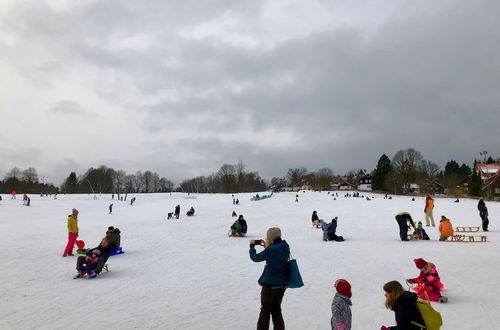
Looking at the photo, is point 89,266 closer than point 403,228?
Yes

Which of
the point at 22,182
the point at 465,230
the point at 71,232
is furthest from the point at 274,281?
the point at 22,182

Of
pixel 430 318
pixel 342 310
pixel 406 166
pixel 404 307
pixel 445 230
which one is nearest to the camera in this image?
pixel 430 318

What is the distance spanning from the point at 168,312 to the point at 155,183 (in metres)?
152

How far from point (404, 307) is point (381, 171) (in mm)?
103324

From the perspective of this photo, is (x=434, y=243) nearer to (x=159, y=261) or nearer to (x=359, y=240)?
(x=359, y=240)

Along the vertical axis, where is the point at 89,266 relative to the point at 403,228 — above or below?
below

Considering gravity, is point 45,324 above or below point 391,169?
below

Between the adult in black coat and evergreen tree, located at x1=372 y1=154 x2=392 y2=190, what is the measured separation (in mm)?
100880

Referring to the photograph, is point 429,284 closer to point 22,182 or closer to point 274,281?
point 274,281

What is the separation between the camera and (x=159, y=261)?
12.1 metres

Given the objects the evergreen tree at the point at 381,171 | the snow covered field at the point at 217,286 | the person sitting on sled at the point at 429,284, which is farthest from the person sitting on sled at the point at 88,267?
the evergreen tree at the point at 381,171

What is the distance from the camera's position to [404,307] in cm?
432

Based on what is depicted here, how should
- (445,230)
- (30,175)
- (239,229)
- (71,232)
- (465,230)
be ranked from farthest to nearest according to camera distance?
(30,175) → (465,230) → (239,229) → (445,230) → (71,232)

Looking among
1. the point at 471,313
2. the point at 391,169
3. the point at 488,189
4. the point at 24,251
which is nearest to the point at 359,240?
the point at 471,313
